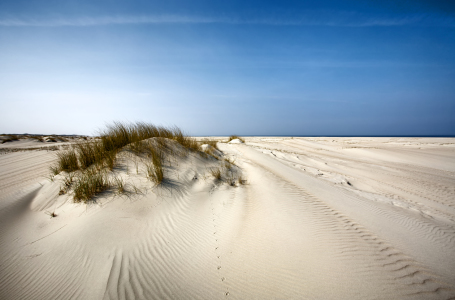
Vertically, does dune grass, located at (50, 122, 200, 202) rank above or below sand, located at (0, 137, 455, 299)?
above

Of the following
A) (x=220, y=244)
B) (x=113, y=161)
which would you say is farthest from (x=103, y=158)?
(x=220, y=244)

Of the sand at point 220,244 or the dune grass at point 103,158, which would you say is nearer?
the sand at point 220,244

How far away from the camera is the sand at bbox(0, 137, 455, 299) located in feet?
5.16

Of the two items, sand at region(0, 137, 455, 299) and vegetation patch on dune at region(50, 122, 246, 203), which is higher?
vegetation patch on dune at region(50, 122, 246, 203)

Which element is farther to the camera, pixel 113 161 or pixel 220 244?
pixel 113 161

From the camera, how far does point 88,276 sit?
1.64m

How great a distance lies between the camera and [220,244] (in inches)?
86.4

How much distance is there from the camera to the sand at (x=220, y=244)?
5.16 feet

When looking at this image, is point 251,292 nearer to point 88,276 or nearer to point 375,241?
point 88,276

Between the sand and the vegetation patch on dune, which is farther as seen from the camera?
the vegetation patch on dune

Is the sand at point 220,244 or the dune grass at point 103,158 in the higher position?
the dune grass at point 103,158

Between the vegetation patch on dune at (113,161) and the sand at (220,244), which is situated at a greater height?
the vegetation patch on dune at (113,161)

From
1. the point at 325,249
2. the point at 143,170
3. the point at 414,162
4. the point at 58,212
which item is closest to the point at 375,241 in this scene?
the point at 325,249

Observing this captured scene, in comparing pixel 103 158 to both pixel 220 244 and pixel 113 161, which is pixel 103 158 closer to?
pixel 113 161
